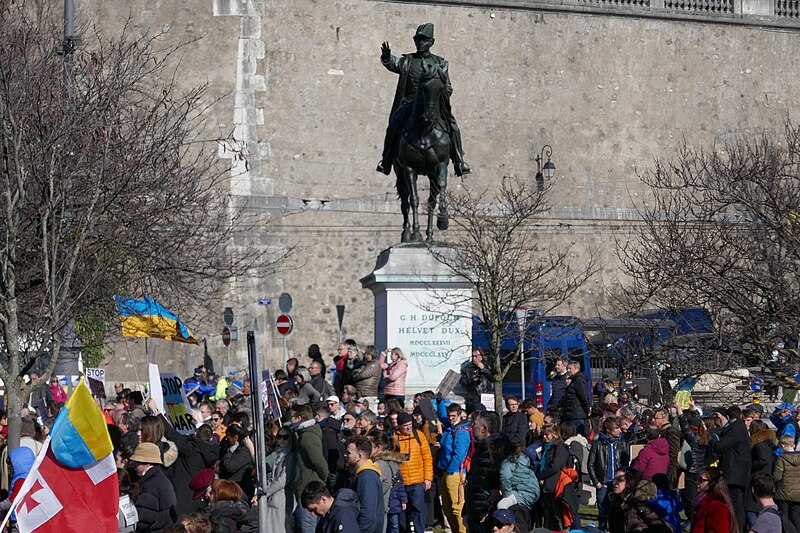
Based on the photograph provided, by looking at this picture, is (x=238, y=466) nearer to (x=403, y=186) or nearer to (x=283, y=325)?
(x=403, y=186)

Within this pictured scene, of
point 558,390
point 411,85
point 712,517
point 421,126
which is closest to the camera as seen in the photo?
point 712,517

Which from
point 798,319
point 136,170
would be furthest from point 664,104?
point 136,170

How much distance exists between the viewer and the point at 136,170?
1689 centimetres

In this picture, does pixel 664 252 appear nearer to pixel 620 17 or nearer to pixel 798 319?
pixel 798 319

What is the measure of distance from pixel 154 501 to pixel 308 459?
196cm

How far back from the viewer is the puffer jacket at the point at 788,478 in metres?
13.4

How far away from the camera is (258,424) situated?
32.3 feet

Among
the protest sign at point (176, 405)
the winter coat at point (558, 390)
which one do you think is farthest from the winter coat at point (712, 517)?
the winter coat at point (558, 390)

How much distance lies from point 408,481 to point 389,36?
83.2 feet

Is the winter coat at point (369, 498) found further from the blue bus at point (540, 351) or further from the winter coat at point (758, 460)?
the blue bus at point (540, 351)

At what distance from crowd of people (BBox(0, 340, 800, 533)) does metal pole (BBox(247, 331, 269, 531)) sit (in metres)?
0.12

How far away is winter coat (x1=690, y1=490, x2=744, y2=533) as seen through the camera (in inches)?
395

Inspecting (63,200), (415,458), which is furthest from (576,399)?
(63,200)

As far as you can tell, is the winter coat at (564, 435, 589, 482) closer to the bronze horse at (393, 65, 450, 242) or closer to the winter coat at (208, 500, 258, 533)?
the bronze horse at (393, 65, 450, 242)
